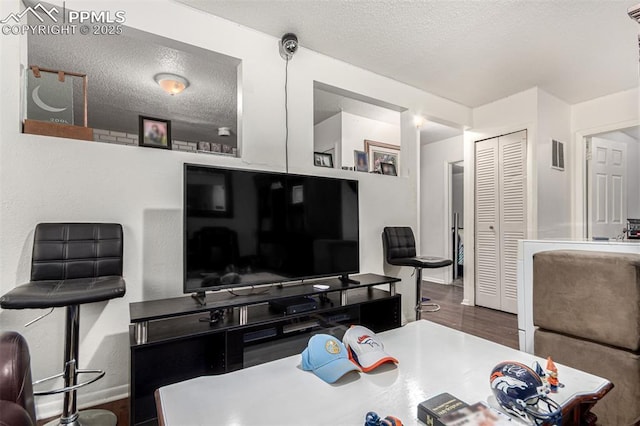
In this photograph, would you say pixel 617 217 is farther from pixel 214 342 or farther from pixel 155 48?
pixel 155 48

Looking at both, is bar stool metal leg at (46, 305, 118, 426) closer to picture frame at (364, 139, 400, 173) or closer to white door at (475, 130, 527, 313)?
picture frame at (364, 139, 400, 173)

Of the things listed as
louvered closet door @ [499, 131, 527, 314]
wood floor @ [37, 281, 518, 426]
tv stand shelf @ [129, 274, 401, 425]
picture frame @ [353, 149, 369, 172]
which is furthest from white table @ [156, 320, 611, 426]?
louvered closet door @ [499, 131, 527, 314]

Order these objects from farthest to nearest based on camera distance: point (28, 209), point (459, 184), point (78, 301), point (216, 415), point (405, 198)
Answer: point (459, 184), point (405, 198), point (28, 209), point (78, 301), point (216, 415)

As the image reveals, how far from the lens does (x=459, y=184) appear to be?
5.92 metres

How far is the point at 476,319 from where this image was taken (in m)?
3.29

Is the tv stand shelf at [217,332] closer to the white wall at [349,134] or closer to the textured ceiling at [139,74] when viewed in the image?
the textured ceiling at [139,74]

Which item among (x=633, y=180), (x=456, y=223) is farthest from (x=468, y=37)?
(x=633, y=180)

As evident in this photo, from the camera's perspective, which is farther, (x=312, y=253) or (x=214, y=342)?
(x=312, y=253)

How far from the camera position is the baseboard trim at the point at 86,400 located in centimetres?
164

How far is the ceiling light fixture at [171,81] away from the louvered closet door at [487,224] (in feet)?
11.9

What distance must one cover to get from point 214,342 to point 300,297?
23.6 inches

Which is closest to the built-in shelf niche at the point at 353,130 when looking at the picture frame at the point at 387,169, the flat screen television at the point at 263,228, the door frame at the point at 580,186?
the picture frame at the point at 387,169

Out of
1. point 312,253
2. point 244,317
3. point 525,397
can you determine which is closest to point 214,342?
point 244,317

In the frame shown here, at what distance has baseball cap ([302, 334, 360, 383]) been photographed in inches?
43.2
